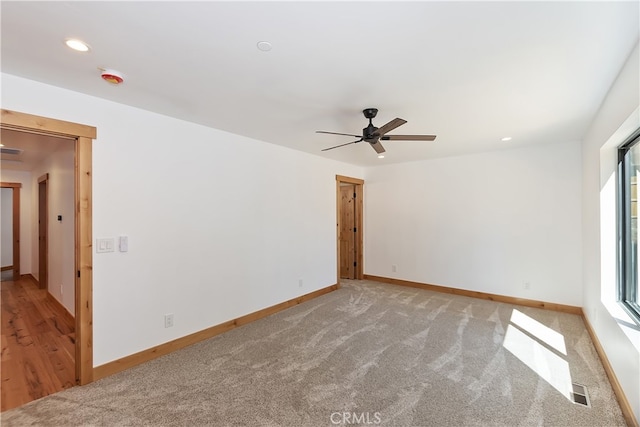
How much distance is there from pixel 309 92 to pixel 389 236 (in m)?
3.97

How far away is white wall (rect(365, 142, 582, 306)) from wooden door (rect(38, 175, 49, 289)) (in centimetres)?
612

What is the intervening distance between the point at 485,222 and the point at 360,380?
351cm

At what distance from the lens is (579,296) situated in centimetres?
384

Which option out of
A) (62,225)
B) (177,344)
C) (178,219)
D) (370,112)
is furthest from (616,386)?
(62,225)

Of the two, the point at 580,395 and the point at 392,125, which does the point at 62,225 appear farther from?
the point at 580,395

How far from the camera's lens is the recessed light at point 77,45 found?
62.9 inches


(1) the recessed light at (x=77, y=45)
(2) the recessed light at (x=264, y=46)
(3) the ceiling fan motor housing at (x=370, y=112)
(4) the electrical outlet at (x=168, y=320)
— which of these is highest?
(1) the recessed light at (x=77, y=45)

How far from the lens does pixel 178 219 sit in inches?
116

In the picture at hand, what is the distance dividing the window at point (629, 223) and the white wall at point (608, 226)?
7cm

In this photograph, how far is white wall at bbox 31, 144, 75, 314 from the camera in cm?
346

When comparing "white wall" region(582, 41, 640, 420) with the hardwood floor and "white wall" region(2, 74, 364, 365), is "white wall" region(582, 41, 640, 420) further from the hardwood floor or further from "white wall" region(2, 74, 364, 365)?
the hardwood floor

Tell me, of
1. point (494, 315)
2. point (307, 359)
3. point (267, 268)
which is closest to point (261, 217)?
point (267, 268)

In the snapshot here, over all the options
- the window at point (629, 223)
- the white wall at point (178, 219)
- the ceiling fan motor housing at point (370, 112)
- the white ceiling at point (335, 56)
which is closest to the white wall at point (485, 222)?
the white ceiling at point (335, 56)

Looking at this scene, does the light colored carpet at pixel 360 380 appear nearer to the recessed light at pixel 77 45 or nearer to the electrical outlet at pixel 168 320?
the electrical outlet at pixel 168 320
